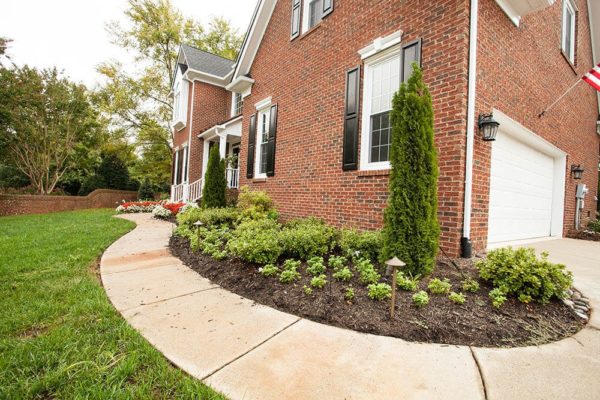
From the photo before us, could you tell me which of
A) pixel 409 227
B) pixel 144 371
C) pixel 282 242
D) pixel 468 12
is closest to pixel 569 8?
pixel 468 12

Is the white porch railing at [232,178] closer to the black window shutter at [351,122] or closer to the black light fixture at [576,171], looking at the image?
the black window shutter at [351,122]

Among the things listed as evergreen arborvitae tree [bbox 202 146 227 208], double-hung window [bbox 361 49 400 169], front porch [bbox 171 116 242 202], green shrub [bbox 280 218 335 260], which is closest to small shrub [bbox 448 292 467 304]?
green shrub [bbox 280 218 335 260]

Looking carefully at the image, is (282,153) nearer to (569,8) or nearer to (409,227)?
(409,227)

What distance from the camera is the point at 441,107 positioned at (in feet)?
12.6

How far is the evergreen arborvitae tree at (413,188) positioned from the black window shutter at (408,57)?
3.93 ft

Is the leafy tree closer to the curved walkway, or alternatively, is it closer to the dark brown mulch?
the curved walkway

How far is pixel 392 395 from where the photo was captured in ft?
4.70

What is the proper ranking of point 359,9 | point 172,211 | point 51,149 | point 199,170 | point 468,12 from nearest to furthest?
point 468,12, point 359,9, point 172,211, point 199,170, point 51,149

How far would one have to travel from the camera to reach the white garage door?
464 cm

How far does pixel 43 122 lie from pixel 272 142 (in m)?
13.5

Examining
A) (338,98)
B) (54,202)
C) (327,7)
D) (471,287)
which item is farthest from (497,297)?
(54,202)

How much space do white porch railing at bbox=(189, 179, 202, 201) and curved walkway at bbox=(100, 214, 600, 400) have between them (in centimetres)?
919

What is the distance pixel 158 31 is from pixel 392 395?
2275cm

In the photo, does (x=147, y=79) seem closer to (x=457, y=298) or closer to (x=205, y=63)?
(x=205, y=63)
